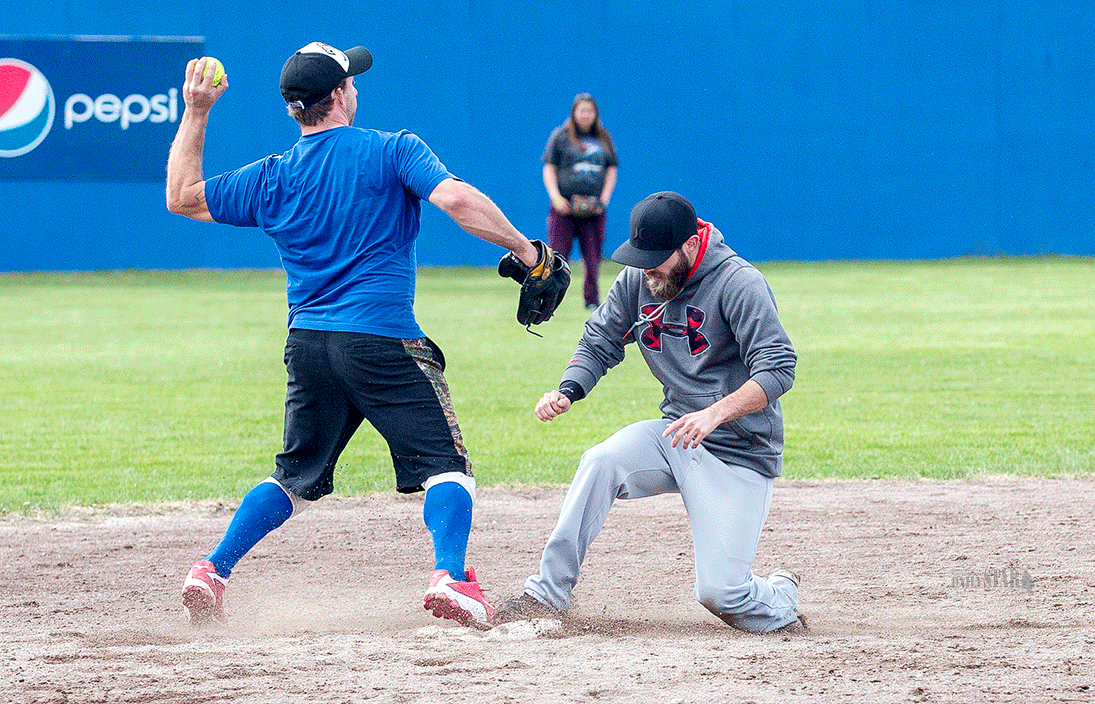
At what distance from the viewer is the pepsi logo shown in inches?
814

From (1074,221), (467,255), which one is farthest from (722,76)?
(1074,221)

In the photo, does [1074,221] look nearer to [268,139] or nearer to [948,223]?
[948,223]

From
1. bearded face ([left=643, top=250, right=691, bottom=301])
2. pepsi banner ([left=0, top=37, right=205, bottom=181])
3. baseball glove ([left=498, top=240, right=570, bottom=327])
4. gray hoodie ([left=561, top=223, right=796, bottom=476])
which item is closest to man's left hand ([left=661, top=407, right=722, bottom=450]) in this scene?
gray hoodie ([left=561, top=223, right=796, bottom=476])

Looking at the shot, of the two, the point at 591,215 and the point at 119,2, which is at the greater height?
the point at 119,2

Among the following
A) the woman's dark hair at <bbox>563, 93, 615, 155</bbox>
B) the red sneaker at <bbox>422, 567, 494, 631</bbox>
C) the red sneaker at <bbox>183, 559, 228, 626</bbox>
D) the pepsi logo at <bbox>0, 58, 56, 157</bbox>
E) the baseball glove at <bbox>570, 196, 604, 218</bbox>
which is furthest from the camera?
the pepsi logo at <bbox>0, 58, 56, 157</bbox>

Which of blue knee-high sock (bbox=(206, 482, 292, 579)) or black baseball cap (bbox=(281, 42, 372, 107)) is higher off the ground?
black baseball cap (bbox=(281, 42, 372, 107))

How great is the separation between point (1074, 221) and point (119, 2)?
16.0 m

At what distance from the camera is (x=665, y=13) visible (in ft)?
73.2

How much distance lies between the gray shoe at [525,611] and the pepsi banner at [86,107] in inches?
682

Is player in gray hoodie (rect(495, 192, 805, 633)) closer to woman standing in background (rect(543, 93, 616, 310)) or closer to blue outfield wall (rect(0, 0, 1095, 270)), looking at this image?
woman standing in background (rect(543, 93, 616, 310))

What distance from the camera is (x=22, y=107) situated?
67.9ft

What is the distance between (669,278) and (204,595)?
1.88 metres

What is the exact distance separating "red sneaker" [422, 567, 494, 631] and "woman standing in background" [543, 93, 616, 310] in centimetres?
1019

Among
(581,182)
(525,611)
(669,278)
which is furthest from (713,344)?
(581,182)
